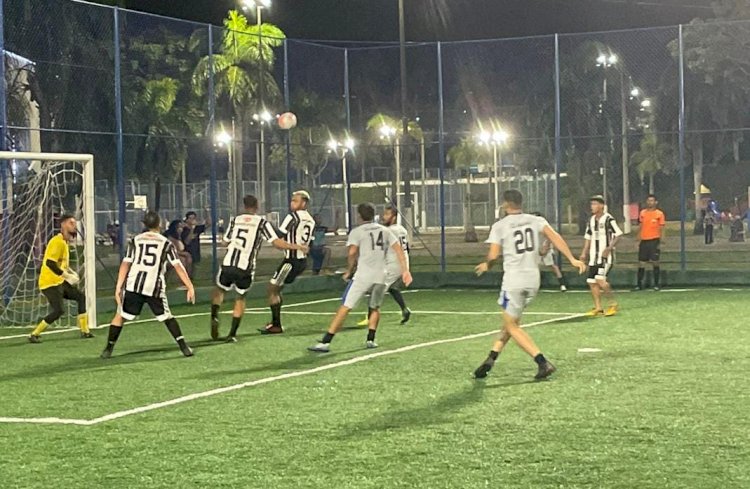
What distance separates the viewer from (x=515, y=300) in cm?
1139

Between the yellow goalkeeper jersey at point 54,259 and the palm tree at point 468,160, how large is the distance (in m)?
17.2

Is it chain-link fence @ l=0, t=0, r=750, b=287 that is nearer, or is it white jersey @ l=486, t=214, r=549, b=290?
white jersey @ l=486, t=214, r=549, b=290

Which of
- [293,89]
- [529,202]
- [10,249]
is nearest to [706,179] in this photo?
[529,202]

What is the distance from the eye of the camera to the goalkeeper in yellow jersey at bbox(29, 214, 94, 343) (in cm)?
1619

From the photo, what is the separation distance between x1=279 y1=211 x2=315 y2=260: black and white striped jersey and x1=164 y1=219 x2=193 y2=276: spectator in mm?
7418

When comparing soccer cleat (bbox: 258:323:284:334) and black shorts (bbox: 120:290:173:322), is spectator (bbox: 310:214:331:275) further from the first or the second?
black shorts (bbox: 120:290:173:322)

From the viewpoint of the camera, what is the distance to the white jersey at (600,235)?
18953 millimetres

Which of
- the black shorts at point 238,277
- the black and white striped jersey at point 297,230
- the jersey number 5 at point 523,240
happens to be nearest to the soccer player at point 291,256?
the black and white striped jersey at point 297,230

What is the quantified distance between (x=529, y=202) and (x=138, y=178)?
1184 centimetres

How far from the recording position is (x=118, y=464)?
798cm

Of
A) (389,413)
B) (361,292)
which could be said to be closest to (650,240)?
(361,292)

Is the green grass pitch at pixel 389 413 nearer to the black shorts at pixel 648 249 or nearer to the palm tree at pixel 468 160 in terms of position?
the black shorts at pixel 648 249

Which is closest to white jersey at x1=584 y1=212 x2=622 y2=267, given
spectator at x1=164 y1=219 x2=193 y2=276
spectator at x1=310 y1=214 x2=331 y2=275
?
spectator at x1=164 y1=219 x2=193 y2=276

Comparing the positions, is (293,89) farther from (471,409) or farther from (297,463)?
(297,463)
